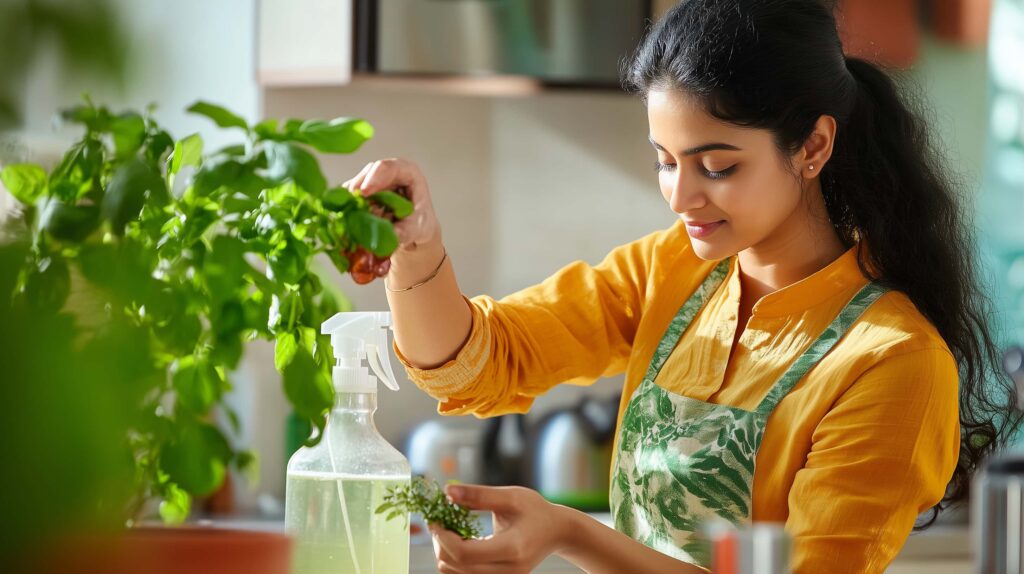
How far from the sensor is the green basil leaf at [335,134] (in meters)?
0.73

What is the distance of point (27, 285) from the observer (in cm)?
30

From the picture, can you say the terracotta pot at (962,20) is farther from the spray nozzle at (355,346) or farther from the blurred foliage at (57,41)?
the blurred foliage at (57,41)

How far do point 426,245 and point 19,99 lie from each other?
1.02 metres

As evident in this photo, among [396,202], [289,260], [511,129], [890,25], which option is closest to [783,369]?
[396,202]

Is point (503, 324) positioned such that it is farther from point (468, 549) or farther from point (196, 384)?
point (196, 384)

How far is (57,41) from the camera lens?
20cm

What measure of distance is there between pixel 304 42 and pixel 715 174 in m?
1.66

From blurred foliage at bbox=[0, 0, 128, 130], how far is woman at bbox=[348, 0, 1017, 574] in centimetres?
84

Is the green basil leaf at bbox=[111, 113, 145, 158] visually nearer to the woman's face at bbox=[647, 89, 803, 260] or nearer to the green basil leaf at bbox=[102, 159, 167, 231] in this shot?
the green basil leaf at bbox=[102, 159, 167, 231]

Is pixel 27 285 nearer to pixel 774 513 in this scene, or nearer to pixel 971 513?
pixel 774 513

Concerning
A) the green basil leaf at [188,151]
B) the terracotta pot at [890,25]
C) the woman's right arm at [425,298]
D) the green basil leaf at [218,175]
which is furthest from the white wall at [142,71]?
the terracotta pot at [890,25]

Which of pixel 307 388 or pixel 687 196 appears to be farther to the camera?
pixel 687 196

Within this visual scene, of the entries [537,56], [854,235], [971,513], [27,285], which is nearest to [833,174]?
[854,235]

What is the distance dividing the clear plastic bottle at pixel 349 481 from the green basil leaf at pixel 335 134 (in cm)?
21
